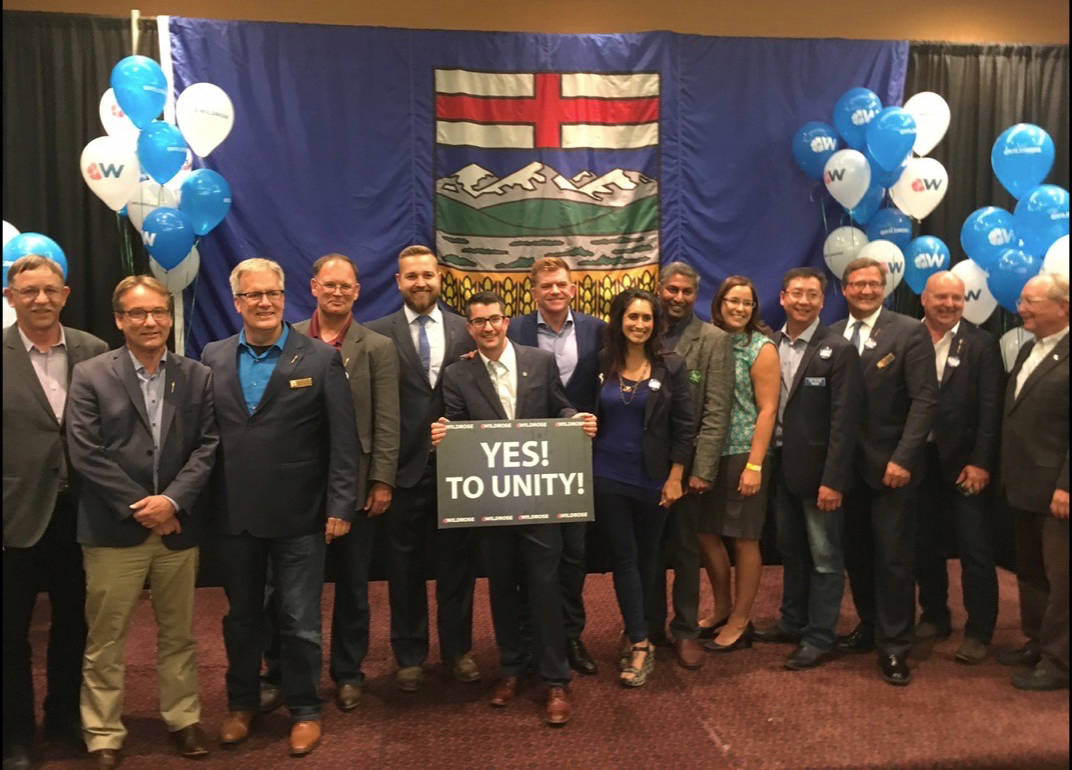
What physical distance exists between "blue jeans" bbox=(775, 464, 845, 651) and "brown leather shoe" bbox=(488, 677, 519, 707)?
1302mm

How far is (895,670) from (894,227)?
2.68 m

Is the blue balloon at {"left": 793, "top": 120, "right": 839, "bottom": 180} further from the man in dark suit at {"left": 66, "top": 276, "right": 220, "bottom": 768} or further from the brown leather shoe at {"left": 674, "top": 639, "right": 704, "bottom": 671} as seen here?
the man in dark suit at {"left": 66, "top": 276, "right": 220, "bottom": 768}

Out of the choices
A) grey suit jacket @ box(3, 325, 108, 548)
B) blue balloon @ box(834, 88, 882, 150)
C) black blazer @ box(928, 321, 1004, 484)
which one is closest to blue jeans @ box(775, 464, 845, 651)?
black blazer @ box(928, 321, 1004, 484)

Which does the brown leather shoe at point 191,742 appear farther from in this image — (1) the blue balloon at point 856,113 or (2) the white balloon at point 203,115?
(1) the blue balloon at point 856,113

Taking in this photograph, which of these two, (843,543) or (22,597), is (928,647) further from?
(22,597)

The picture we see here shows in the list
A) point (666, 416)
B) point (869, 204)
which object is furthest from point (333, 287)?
point (869, 204)

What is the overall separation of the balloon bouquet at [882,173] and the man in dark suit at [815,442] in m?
1.49

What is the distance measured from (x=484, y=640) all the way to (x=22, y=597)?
1.99 metres

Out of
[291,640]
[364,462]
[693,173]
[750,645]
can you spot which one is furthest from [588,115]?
[291,640]

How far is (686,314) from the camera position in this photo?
154 inches

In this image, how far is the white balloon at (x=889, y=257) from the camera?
5.05 metres

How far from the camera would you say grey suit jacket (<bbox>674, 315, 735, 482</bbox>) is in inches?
149

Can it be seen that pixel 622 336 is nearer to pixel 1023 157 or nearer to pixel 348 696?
pixel 1023 157

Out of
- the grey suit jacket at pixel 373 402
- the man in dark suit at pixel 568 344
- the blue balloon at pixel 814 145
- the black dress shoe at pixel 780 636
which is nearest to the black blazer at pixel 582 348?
the man in dark suit at pixel 568 344
